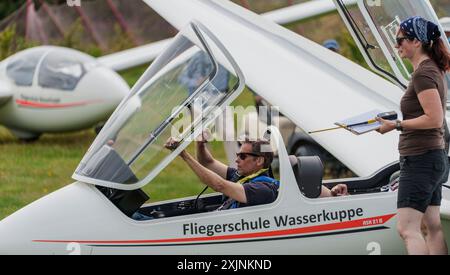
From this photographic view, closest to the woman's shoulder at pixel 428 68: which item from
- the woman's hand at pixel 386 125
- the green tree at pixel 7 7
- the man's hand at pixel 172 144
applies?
the woman's hand at pixel 386 125

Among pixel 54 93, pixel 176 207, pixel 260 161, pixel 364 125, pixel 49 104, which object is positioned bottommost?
pixel 49 104

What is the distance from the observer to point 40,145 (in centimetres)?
1406

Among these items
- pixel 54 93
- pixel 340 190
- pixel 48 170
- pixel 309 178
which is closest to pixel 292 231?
pixel 309 178

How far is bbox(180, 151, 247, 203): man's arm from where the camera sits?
231 inches

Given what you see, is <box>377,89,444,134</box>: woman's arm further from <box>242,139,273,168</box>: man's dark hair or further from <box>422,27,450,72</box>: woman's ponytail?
<box>242,139,273,168</box>: man's dark hair

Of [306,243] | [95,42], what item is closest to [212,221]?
[306,243]

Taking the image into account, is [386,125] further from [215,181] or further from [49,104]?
[49,104]

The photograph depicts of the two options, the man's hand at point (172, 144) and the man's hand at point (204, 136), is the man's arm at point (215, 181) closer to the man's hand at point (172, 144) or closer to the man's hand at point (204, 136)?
the man's hand at point (172, 144)

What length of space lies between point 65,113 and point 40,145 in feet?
2.00

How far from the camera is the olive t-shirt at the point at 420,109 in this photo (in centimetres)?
566

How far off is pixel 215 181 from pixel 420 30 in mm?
1534

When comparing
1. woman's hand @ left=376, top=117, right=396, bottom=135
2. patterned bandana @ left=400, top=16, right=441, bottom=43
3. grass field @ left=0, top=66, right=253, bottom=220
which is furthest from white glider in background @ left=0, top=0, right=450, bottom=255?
grass field @ left=0, top=66, right=253, bottom=220

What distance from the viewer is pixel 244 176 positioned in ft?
20.7
